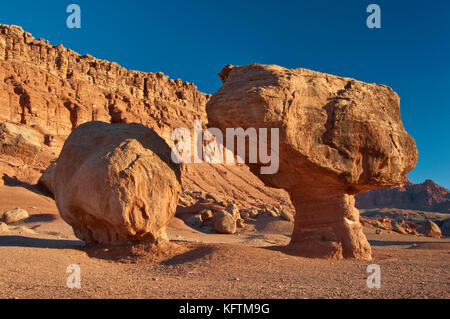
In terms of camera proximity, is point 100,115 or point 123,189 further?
point 100,115

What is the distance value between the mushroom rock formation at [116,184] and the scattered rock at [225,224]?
921cm

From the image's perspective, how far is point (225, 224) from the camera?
17.4 metres

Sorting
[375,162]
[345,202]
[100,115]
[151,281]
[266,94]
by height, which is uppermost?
[100,115]

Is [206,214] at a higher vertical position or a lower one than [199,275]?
higher

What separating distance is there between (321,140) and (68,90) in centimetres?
3697

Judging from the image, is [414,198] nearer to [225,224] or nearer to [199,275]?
[225,224]

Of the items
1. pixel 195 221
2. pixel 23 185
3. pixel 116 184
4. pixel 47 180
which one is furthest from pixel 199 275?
pixel 23 185

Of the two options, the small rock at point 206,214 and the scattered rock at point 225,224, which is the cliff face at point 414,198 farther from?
the scattered rock at point 225,224

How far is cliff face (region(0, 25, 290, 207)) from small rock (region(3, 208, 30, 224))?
11.6 metres
